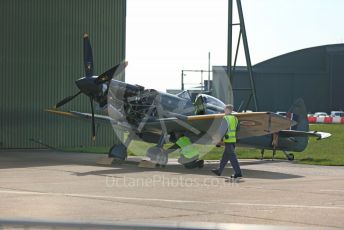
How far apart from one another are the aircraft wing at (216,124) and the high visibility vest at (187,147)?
30 cm

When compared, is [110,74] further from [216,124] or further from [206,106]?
[216,124]

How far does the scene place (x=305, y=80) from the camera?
301 ft

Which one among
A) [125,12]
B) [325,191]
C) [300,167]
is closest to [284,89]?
[125,12]

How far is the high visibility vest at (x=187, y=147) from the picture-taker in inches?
Answer: 708

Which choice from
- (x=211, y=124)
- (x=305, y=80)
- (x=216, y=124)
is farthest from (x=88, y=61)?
(x=305, y=80)

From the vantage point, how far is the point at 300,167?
19.0 m

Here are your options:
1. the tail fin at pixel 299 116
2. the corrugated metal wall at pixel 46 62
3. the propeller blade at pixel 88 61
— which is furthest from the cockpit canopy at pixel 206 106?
the corrugated metal wall at pixel 46 62

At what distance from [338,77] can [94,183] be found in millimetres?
80525

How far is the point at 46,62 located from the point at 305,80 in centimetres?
6883

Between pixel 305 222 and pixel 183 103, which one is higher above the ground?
pixel 183 103

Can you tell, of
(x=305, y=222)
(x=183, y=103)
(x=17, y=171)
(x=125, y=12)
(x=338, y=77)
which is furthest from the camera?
(x=338, y=77)

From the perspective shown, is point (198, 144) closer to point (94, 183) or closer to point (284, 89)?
point (94, 183)

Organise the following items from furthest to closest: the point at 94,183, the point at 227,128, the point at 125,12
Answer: the point at 125,12
the point at 227,128
the point at 94,183

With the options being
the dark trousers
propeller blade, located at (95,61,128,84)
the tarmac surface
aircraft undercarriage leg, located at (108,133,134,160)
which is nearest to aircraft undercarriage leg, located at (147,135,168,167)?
the tarmac surface
